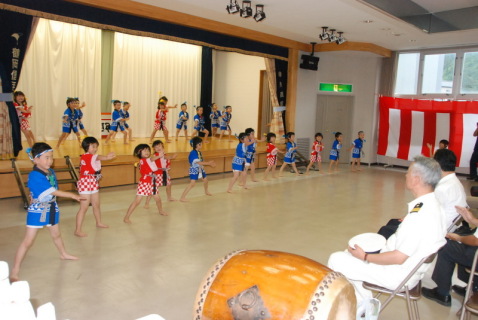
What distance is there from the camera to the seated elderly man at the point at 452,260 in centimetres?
284

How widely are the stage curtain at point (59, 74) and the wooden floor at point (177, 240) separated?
12.2 ft

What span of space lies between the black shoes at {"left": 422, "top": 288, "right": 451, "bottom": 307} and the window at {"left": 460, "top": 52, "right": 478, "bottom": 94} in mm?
8197

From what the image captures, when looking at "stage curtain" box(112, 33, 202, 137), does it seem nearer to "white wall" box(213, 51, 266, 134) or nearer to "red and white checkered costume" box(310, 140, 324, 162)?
"white wall" box(213, 51, 266, 134)

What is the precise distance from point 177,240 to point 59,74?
265 inches

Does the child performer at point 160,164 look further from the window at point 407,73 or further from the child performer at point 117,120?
the window at point 407,73

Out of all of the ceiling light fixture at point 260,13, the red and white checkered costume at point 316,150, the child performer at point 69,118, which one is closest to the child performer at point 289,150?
the red and white checkered costume at point 316,150

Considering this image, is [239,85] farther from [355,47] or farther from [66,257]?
[66,257]

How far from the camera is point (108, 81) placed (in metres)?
9.99

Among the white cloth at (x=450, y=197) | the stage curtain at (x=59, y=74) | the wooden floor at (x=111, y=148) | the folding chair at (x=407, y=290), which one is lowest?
the folding chair at (x=407, y=290)

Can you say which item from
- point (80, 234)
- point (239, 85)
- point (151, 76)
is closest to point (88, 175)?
point (80, 234)

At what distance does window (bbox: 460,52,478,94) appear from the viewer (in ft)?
32.3

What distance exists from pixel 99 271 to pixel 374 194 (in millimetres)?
5379

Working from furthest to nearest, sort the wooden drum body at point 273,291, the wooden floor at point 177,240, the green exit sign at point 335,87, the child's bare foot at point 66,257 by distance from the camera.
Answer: the green exit sign at point 335,87
the child's bare foot at point 66,257
the wooden floor at point 177,240
the wooden drum body at point 273,291

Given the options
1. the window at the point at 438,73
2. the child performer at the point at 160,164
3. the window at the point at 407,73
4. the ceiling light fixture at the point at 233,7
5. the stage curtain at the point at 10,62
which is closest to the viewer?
the child performer at the point at 160,164
